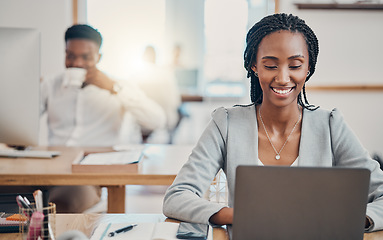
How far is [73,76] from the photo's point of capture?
274cm

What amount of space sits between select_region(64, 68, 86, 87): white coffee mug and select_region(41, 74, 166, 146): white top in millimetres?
27

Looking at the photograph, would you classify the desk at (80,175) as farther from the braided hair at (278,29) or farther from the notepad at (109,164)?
the braided hair at (278,29)

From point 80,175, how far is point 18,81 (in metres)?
0.43

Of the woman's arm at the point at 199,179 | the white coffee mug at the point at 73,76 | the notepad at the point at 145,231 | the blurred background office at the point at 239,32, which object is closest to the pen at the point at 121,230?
the notepad at the point at 145,231

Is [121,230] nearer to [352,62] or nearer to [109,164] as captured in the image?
[109,164]

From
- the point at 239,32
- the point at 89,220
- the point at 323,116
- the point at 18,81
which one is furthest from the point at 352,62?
the point at 89,220

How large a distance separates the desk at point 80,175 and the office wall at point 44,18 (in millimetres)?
1893

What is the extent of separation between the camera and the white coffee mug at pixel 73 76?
2.72 metres

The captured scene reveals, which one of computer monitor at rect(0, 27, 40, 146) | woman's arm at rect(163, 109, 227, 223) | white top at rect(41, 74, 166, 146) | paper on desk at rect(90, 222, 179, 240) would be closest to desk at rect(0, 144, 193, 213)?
computer monitor at rect(0, 27, 40, 146)

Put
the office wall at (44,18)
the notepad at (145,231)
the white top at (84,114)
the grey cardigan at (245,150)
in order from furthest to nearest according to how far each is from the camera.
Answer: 1. the office wall at (44,18)
2. the white top at (84,114)
3. the grey cardigan at (245,150)
4. the notepad at (145,231)

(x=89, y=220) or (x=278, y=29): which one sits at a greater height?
(x=278, y=29)

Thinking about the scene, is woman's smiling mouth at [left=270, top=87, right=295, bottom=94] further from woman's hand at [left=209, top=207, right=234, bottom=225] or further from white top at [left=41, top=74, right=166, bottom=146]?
white top at [left=41, top=74, right=166, bottom=146]

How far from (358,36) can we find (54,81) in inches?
100

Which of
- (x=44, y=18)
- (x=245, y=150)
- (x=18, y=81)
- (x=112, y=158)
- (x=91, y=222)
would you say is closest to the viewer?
(x=91, y=222)
